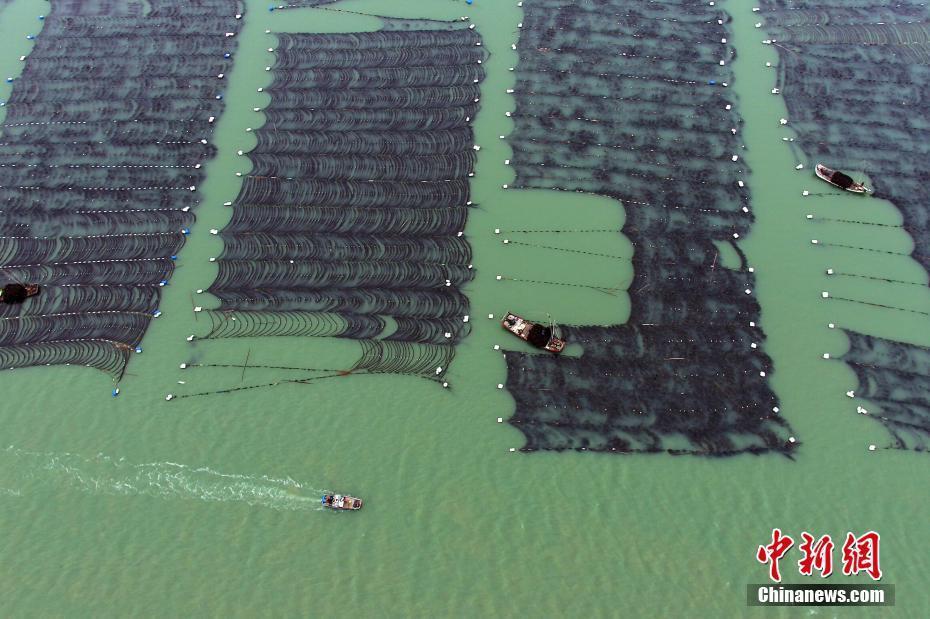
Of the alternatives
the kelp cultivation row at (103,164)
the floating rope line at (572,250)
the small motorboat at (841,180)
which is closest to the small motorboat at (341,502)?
the kelp cultivation row at (103,164)

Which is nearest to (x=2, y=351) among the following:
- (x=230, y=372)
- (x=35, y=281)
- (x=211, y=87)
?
(x=35, y=281)

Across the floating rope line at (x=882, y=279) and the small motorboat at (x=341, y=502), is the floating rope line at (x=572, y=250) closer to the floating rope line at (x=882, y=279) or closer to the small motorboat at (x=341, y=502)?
the floating rope line at (x=882, y=279)

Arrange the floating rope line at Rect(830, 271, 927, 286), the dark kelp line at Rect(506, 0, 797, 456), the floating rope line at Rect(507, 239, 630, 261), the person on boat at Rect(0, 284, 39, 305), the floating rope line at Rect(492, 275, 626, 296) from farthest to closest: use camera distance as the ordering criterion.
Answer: the floating rope line at Rect(507, 239, 630, 261), the person on boat at Rect(0, 284, 39, 305), the floating rope line at Rect(492, 275, 626, 296), the floating rope line at Rect(830, 271, 927, 286), the dark kelp line at Rect(506, 0, 797, 456)

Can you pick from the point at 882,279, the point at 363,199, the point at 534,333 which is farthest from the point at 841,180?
the point at 363,199

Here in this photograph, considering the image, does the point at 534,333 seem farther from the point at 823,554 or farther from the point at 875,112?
the point at 875,112

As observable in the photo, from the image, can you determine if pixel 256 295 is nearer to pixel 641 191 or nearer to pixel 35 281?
pixel 35 281

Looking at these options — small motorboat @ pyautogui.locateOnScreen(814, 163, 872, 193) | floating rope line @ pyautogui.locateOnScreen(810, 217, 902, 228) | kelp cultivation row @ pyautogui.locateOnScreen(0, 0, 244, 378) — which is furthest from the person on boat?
small motorboat @ pyautogui.locateOnScreen(814, 163, 872, 193)

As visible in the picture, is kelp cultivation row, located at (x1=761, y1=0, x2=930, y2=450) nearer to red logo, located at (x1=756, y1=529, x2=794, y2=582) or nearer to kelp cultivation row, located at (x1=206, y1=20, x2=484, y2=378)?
red logo, located at (x1=756, y1=529, x2=794, y2=582)

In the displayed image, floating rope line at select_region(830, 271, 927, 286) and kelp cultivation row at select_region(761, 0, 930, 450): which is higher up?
kelp cultivation row at select_region(761, 0, 930, 450)
